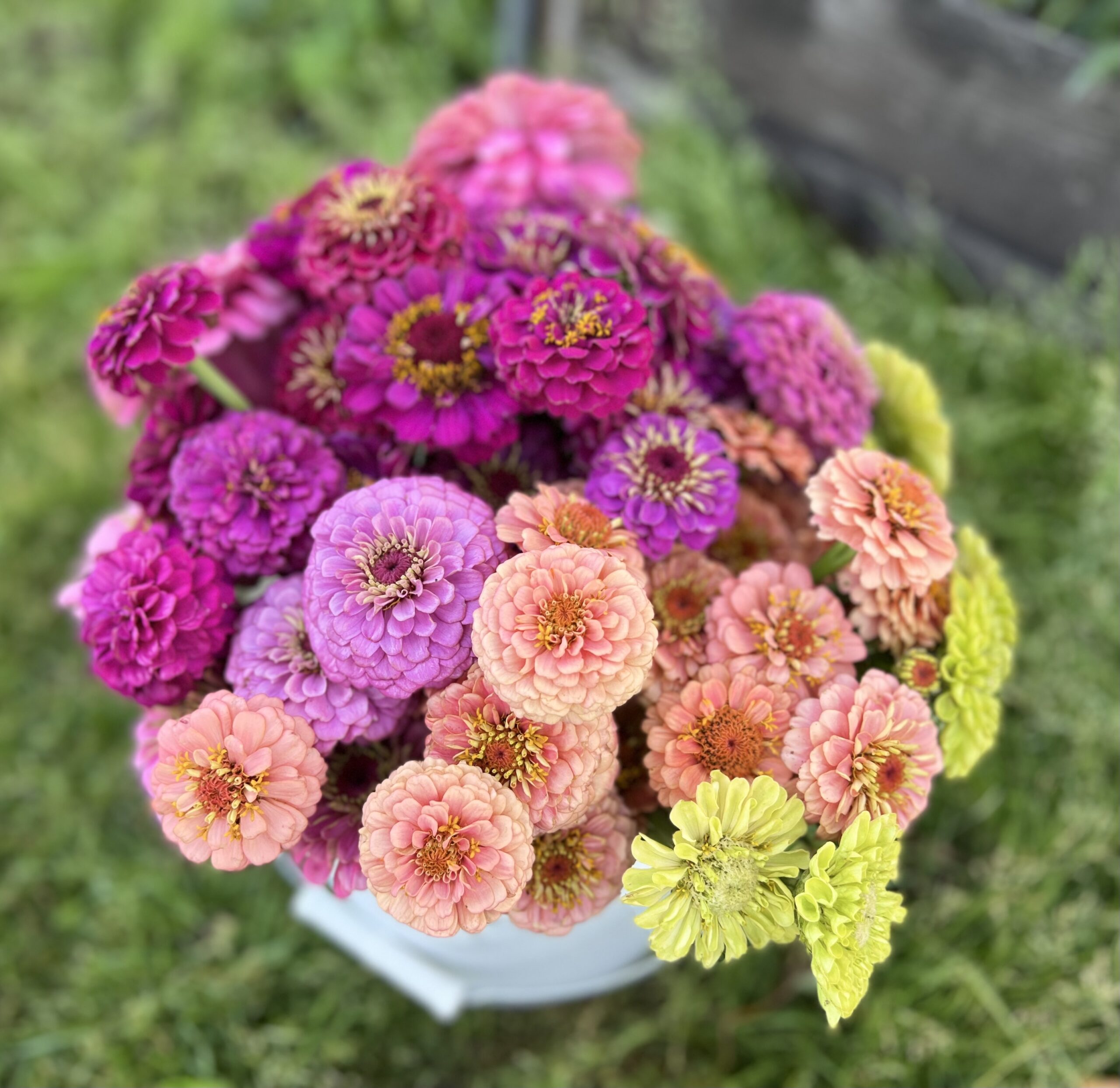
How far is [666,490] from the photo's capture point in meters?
0.93

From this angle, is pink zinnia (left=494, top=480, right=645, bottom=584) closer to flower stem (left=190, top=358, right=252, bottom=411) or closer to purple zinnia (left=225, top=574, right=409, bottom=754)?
purple zinnia (left=225, top=574, right=409, bottom=754)

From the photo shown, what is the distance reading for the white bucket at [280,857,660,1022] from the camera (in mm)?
1069

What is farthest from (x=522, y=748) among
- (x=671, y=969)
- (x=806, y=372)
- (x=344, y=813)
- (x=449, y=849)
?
(x=671, y=969)

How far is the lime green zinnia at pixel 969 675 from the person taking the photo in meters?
0.94

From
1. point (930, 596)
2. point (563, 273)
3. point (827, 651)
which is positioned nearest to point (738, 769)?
point (827, 651)

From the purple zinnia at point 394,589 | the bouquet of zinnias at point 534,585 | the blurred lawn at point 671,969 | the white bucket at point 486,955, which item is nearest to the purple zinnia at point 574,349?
the bouquet of zinnias at point 534,585

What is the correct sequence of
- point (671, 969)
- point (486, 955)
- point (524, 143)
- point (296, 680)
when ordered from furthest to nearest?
point (671, 969) < point (524, 143) < point (486, 955) < point (296, 680)

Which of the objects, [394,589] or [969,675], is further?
[969,675]

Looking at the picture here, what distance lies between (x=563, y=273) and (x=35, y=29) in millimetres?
2410

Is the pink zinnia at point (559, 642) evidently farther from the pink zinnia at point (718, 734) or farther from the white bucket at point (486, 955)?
the white bucket at point (486, 955)

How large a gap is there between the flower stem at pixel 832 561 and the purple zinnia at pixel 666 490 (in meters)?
0.13

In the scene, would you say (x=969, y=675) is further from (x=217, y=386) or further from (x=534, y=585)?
(x=217, y=386)

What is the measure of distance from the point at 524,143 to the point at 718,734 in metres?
0.81

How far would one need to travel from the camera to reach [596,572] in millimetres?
801
